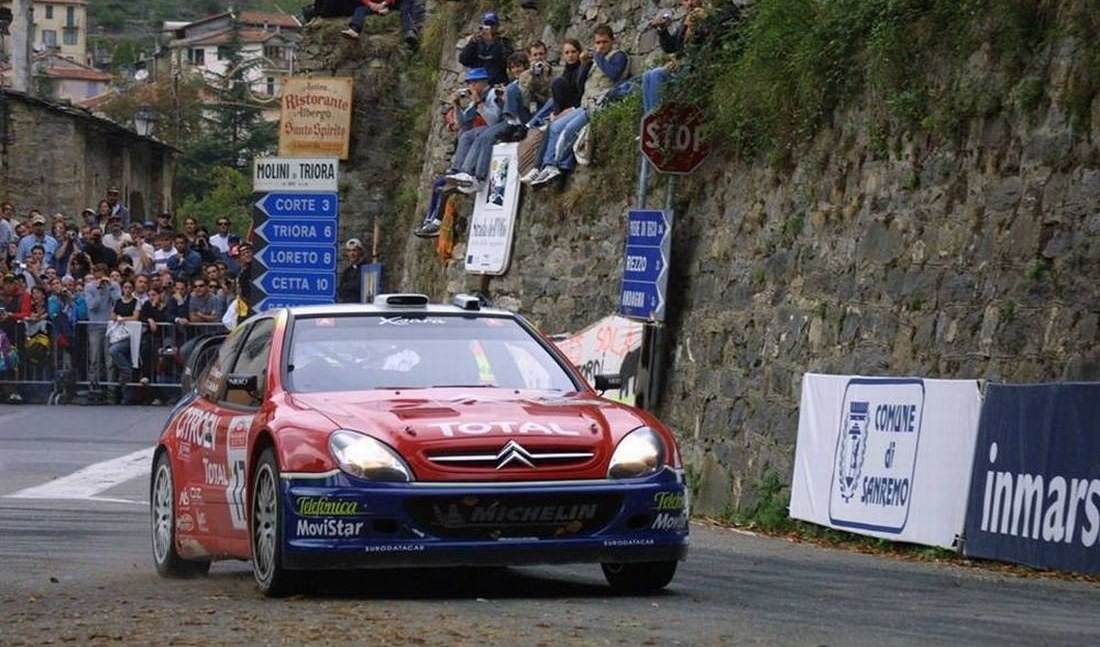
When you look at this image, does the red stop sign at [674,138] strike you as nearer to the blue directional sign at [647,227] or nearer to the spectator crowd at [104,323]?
the blue directional sign at [647,227]

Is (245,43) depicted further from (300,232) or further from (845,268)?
(845,268)

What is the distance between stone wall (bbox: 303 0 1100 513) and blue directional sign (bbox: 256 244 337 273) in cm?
270

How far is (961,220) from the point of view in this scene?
15922 mm

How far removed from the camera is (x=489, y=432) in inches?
400

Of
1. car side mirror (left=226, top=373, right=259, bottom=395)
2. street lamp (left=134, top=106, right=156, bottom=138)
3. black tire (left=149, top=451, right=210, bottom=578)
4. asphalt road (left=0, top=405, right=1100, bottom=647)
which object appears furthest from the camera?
street lamp (left=134, top=106, right=156, bottom=138)

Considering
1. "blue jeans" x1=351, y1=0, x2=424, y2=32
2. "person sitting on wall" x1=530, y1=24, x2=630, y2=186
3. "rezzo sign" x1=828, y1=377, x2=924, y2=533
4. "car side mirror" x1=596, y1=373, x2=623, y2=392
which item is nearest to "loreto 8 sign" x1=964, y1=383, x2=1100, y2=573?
"rezzo sign" x1=828, y1=377, x2=924, y2=533

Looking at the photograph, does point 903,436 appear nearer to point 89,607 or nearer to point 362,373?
point 362,373

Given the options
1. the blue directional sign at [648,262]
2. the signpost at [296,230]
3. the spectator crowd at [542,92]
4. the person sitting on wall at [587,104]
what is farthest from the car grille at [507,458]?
the signpost at [296,230]

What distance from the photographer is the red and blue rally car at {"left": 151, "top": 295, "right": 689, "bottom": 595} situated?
10.1 metres

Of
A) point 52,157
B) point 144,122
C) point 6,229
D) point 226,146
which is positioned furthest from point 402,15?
point 226,146

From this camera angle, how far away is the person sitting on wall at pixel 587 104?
945 inches

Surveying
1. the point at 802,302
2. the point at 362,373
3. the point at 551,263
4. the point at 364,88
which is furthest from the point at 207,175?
the point at 362,373

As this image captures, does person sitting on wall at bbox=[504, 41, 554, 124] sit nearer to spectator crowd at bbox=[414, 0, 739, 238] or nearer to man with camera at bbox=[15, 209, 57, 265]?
spectator crowd at bbox=[414, 0, 739, 238]

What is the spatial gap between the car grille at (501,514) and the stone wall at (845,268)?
4982 mm
